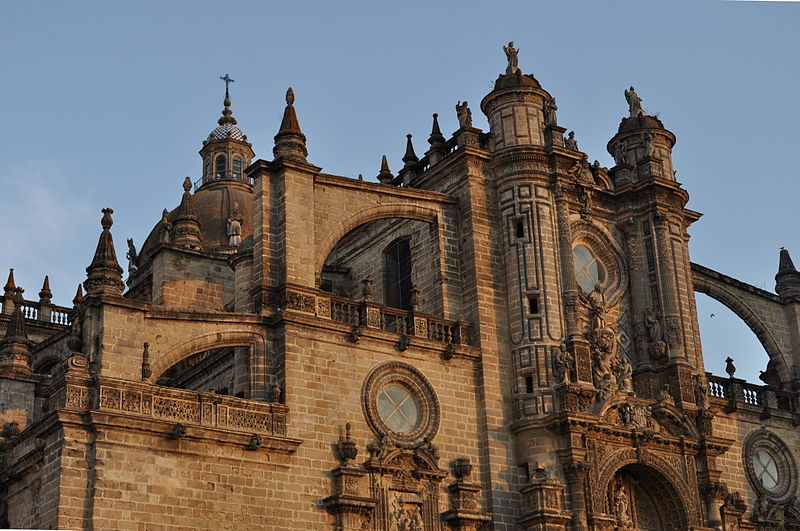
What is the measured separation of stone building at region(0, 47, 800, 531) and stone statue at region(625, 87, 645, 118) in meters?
0.08

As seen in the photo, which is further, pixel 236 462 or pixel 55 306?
pixel 55 306

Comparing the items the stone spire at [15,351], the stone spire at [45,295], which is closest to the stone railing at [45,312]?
the stone spire at [45,295]

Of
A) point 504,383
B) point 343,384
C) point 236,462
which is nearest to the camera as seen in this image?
point 236,462

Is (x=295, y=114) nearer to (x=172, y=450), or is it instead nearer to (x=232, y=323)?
(x=232, y=323)

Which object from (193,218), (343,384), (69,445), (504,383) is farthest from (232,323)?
(193,218)

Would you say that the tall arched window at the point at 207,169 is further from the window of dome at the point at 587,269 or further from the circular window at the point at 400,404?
the circular window at the point at 400,404

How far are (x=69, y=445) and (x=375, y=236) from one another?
14.5m

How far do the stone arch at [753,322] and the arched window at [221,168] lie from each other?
24.4m

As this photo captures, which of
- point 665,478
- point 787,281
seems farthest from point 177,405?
point 787,281

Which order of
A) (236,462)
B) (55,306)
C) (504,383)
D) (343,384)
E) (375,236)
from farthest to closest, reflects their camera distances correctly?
(55,306)
(375,236)
(504,383)
(343,384)
(236,462)

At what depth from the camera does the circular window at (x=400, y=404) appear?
102 ft

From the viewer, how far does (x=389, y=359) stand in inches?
1259

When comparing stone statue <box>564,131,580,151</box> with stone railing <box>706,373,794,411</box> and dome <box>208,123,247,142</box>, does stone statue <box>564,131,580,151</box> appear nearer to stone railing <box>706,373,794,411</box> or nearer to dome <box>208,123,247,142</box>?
stone railing <box>706,373,794,411</box>

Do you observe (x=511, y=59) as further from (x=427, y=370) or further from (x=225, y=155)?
(x=225, y=155)
